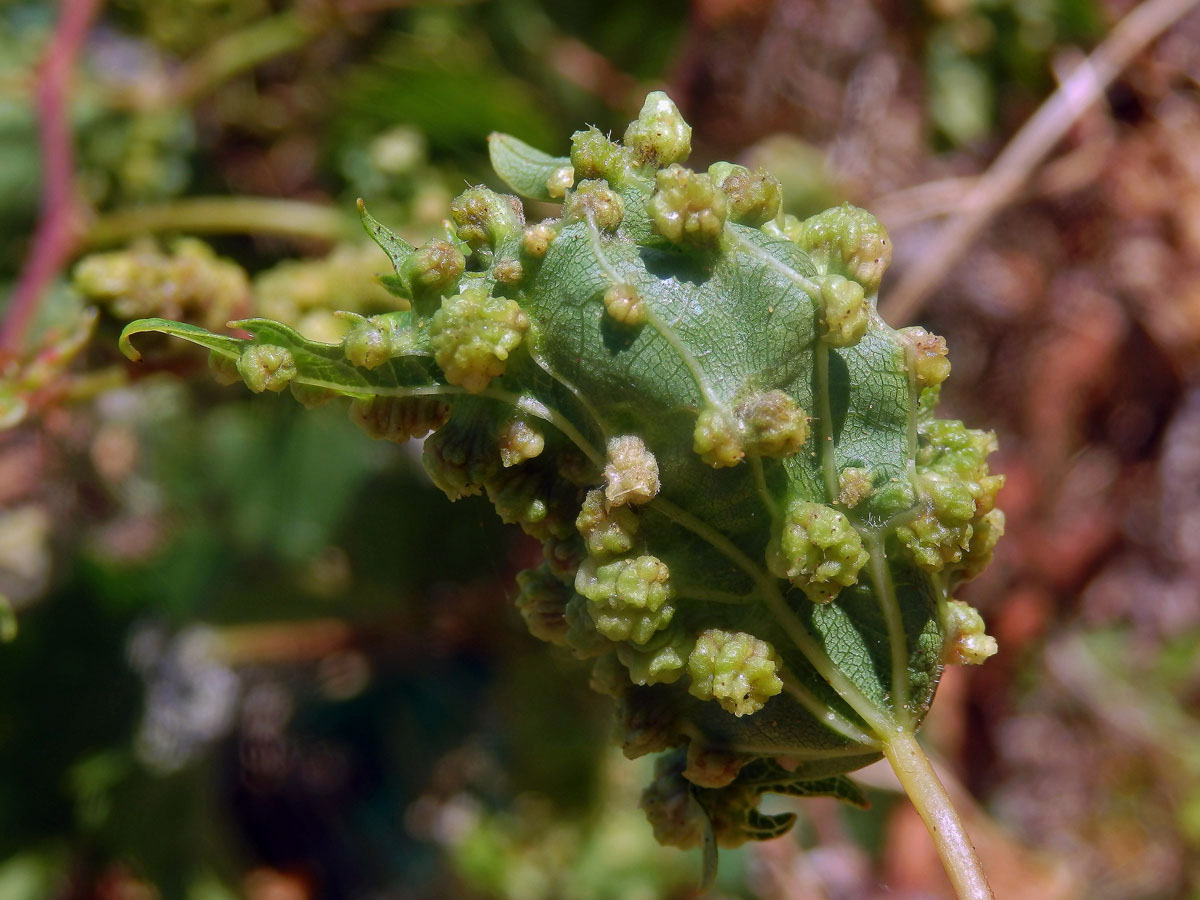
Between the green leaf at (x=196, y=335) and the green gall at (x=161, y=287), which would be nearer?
the green leaf at (x=196, y=335)

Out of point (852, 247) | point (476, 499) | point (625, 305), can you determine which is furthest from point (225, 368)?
point (476, 499)

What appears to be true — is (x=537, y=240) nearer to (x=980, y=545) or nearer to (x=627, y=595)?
(x=627, y=595)

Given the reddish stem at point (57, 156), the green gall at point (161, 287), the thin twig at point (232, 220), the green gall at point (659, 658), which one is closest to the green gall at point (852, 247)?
the green gall at point (659, 658)

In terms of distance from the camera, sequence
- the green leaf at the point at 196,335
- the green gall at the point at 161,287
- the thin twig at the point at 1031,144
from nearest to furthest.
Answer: the green leaf at the point at 196,335
the green gall at the point at 161,287
the thin twig at the point at 1031,144

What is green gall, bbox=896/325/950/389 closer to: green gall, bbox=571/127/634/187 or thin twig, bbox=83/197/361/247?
green gall, bbox=571/127/634/187

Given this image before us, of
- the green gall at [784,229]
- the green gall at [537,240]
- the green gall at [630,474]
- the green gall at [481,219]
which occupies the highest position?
the green gall at [784,229]

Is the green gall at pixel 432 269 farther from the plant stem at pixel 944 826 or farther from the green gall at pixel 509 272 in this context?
the plant stem at pixel 944 826

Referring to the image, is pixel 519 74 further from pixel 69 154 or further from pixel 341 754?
pixel 341 754

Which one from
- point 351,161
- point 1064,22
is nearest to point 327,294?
point 351,161
